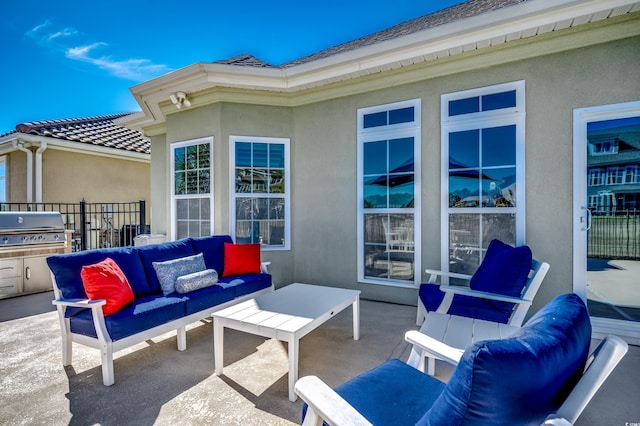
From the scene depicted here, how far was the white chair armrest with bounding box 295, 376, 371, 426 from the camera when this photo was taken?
115 cm

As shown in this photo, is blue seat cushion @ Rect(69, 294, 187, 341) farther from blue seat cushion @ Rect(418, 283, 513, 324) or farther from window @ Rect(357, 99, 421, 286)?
window @ Rect(357, 99, 421, 286)

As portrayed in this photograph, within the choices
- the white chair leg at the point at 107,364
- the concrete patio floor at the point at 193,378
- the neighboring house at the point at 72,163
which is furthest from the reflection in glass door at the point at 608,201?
the neighboring house at the point at 72,163

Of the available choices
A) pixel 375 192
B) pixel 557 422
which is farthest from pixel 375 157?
pixel 557 422

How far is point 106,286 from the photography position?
2.74m

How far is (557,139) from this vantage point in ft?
12.2

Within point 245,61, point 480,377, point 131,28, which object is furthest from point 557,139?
point 131,28

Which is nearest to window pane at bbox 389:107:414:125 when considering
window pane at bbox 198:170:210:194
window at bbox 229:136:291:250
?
window at bbox 229:136:291:250

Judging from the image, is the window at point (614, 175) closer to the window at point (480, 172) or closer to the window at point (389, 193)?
the window at point (480, 172)

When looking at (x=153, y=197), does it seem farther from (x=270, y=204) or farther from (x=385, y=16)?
(x=385, y=16)

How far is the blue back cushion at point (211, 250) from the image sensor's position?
4133 millimetres

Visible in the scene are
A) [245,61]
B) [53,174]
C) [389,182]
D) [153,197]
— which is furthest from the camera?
[53,174]

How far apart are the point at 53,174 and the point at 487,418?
33.2 feet

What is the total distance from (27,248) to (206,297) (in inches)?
159

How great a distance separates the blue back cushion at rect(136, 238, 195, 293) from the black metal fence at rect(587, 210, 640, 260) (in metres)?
4.97
